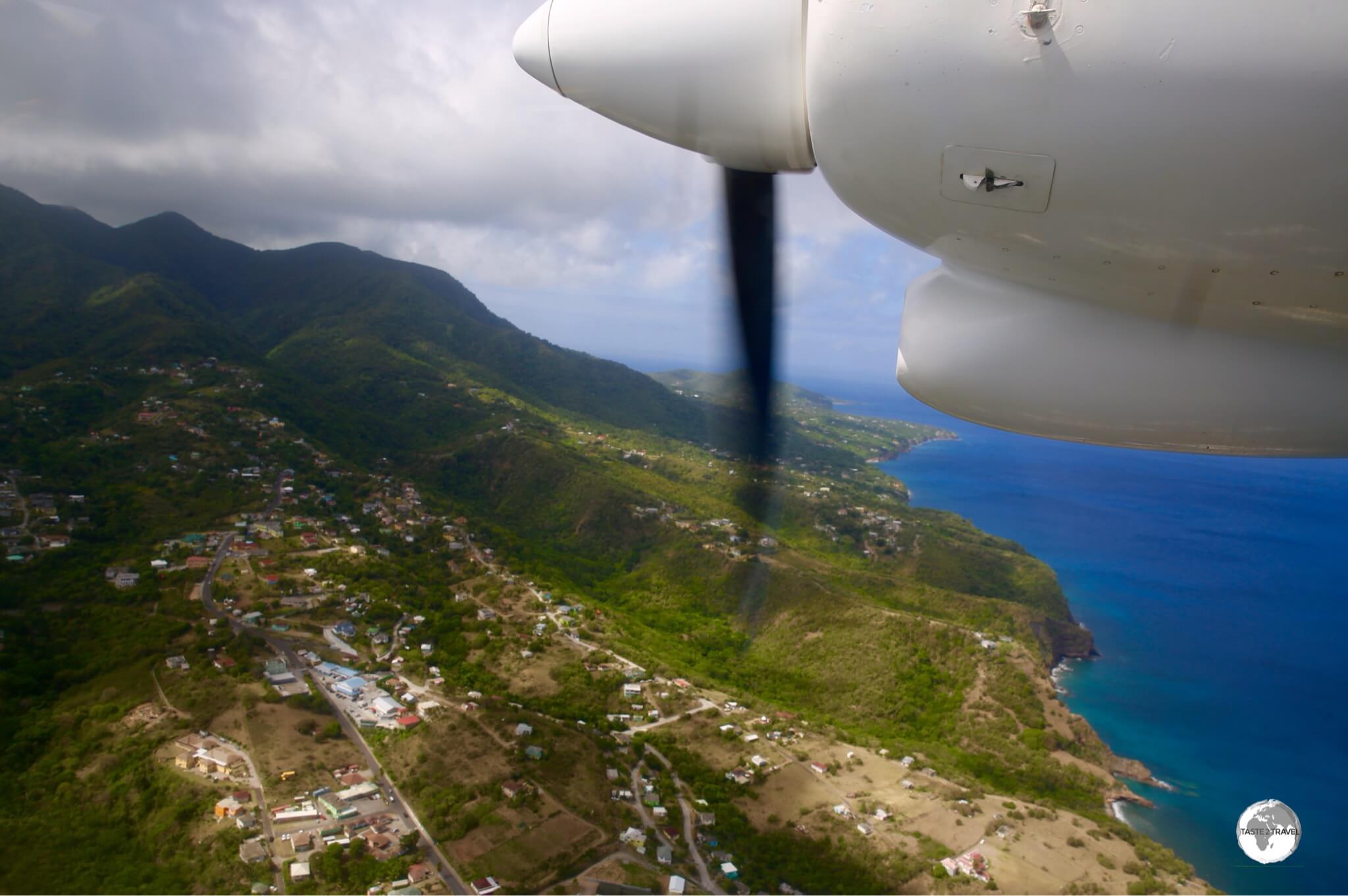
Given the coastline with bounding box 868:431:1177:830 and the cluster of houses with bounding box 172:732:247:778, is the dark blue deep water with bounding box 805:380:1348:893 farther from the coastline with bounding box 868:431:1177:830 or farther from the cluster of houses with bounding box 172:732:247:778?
the cluster of houses with bounding box 172:732:247:778

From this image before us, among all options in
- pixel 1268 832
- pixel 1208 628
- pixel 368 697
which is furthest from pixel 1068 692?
pixel 368 697

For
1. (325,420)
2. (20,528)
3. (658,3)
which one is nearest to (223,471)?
(20,528)

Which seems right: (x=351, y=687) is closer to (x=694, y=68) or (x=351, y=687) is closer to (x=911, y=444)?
(x=694, y=68)

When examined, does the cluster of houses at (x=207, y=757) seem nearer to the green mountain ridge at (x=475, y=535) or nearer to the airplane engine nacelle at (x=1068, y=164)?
the green mountain ridge at (x=475, y=535)

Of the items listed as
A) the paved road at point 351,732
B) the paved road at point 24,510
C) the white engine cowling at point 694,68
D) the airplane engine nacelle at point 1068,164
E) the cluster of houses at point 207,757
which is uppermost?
the white engine cowling at point 694,68

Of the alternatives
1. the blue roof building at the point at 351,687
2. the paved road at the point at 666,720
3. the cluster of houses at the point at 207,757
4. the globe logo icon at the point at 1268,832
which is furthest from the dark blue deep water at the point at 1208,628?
the cluster of houses at the point at 207,757

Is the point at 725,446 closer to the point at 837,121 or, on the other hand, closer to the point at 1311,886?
the point at 837,121
